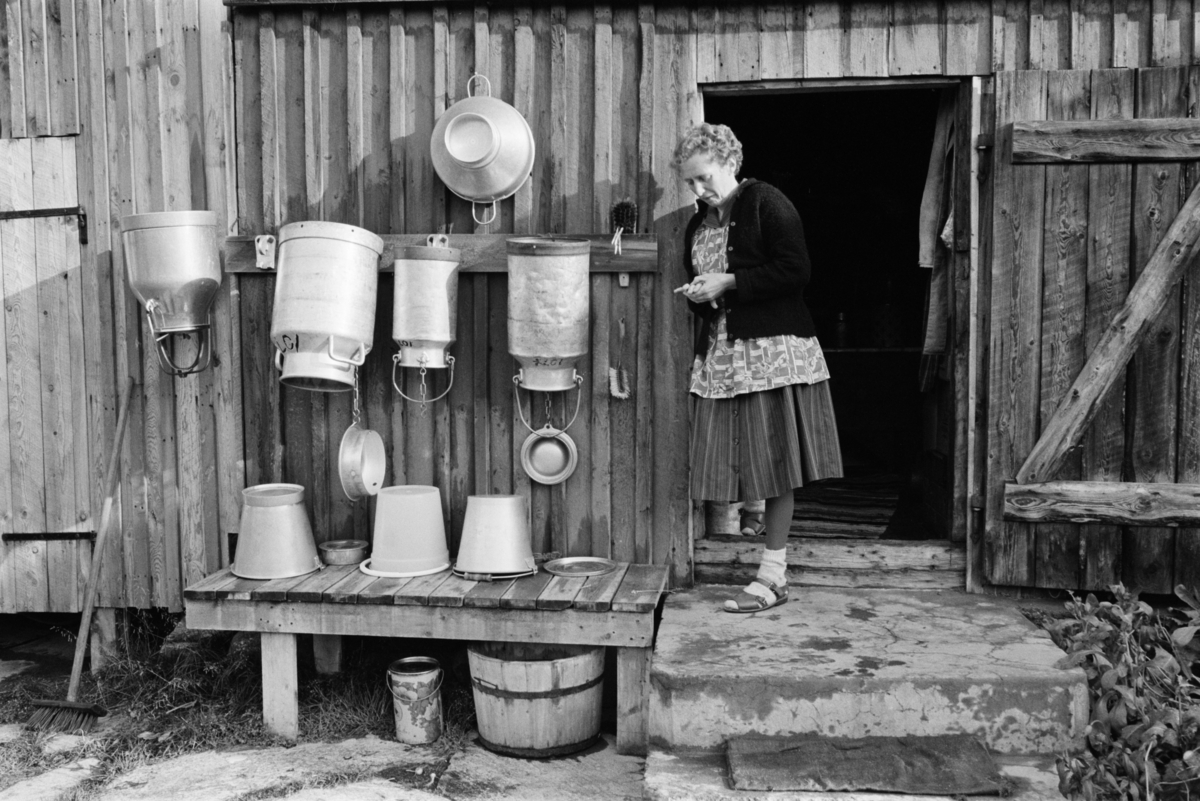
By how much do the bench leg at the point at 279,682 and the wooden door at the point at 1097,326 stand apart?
3.09 m

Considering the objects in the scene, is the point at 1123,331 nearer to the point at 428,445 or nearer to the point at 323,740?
the point at 428,445

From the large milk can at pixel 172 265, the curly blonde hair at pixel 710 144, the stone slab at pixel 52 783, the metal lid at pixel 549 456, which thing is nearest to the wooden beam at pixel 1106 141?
the curly blonde hair at pixel 710 144

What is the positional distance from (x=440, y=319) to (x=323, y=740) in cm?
183

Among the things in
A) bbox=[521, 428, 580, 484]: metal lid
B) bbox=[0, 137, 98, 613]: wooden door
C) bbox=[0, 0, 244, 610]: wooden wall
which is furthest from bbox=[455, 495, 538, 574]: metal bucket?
bbox=[0, 137, 98, 613]: wooden door

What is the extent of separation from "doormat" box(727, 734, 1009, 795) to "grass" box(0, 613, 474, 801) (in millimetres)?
1284

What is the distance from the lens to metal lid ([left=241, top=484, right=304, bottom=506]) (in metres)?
4.46

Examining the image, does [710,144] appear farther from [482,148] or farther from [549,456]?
[549,456]

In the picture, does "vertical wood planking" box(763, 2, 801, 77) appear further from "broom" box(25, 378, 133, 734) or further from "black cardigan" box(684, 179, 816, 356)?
"broom" box(25, 378, 133, 734)

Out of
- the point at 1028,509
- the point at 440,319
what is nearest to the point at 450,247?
the point at 440,319

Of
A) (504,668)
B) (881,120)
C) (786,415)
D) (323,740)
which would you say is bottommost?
(323,740)

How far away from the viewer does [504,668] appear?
396 centimetres

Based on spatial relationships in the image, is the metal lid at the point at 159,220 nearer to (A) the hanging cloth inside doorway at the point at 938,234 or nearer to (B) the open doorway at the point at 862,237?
(A) the hanging cloth inside doorway at the point at 938,234

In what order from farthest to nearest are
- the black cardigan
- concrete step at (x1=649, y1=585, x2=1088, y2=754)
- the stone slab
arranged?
the black cardigan
the stone slab
concrete step at (x1=649, y1=585, x2=1088, y2=754)

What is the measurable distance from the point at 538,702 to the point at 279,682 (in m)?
1.14
